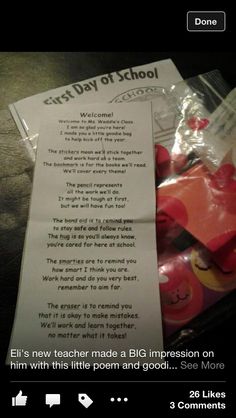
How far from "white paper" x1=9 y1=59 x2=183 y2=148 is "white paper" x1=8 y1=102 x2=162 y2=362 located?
0.07 ft

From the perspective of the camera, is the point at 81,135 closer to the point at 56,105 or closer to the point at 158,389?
the point at 56,105

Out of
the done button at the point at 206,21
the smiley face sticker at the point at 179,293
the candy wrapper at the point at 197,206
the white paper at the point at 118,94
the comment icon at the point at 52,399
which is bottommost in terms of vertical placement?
the comment icon at the point at 52,399

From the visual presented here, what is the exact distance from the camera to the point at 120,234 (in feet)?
1.26

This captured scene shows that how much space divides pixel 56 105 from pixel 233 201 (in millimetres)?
308

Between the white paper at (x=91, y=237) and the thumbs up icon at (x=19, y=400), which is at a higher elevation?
the white paper at (x=91, y=237)

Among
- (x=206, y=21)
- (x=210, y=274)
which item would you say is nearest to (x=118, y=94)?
(x=206, y=21)

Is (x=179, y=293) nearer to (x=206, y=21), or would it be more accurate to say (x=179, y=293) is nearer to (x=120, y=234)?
(x=120, y=234)

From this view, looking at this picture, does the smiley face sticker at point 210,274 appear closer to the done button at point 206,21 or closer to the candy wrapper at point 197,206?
the candy wrapper at point 197,206

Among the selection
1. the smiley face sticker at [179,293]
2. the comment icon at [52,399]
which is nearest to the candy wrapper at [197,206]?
the smiley face sticker at [179,293]

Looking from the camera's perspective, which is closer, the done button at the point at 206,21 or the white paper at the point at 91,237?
the white paper at the point at 91,237

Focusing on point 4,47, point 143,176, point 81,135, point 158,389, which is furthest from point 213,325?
point 4,47

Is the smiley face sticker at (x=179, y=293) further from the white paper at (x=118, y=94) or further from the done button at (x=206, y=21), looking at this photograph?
the done button at (x=206, y=21)

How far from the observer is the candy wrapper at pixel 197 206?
35 centimetres

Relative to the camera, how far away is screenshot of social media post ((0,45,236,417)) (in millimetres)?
318
